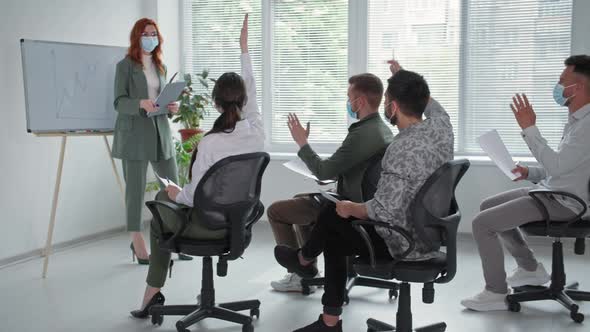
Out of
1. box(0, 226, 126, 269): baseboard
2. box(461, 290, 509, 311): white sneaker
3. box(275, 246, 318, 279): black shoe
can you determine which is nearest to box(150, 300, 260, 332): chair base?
box(275, 246, 318, 279): black shoe

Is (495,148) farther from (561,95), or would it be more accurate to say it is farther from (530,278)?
(530,278)

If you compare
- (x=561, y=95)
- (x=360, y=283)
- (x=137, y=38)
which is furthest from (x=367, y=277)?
(x=137, y=38)

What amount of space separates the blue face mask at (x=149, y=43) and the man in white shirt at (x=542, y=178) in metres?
2.39

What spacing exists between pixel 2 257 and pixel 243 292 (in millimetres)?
1774

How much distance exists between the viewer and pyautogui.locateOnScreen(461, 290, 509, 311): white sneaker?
3646 millimetres

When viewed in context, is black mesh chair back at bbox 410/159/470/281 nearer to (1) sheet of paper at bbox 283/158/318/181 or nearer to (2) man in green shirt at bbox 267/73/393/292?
(2) man in green shirt at bbox 267/73/393/292

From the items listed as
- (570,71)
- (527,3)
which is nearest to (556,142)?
(527,3)

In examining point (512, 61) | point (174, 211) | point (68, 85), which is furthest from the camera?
→ point (512, 61)

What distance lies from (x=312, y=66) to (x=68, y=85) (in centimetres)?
236

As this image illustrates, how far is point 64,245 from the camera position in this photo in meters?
5.17

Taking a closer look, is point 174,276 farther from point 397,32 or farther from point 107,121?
point 397,32

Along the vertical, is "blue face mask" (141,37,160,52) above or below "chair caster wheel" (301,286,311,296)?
above

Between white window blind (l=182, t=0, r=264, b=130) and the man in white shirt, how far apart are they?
10.6ft

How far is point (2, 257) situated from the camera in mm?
4590
